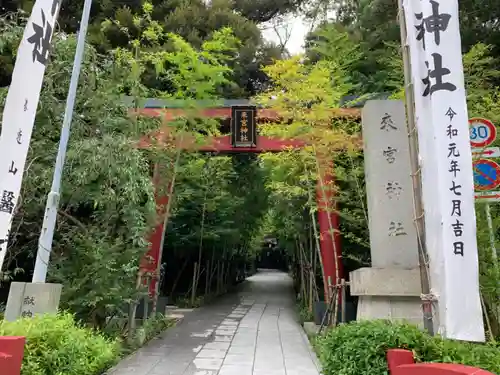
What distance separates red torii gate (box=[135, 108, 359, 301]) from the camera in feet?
25.7

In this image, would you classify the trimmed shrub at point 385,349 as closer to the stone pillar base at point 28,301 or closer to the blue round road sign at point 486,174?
the blue round road sign at point 486,174

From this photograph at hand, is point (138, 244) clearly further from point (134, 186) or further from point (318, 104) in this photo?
point (318, 104)

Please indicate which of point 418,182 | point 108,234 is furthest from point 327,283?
point 418,182

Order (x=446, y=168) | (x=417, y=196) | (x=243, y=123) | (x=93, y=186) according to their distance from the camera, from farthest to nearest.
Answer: (x=243, y=123), (x=93, y=186), (x=417, y=196), (x=446, y=168)

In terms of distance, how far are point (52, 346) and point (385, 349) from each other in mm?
3066

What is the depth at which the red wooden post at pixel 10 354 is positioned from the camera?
11.0ft

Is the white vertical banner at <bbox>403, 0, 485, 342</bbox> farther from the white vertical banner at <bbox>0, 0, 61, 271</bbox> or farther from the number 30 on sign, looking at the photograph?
the white vertical banner at <bbox>0, 0, 61, 271</bbox>

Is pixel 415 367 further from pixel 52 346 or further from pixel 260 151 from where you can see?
pixel 260 151

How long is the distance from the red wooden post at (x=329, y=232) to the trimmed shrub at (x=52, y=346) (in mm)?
4574

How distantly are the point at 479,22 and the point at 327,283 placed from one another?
650 cm

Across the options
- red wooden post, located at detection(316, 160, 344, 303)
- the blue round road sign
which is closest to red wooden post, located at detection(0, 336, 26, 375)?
the blue round road sign

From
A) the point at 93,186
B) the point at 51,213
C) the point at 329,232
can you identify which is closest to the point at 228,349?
the point at 329,232

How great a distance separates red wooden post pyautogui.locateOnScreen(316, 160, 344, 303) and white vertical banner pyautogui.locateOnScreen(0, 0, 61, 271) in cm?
477

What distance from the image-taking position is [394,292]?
5145 mm
